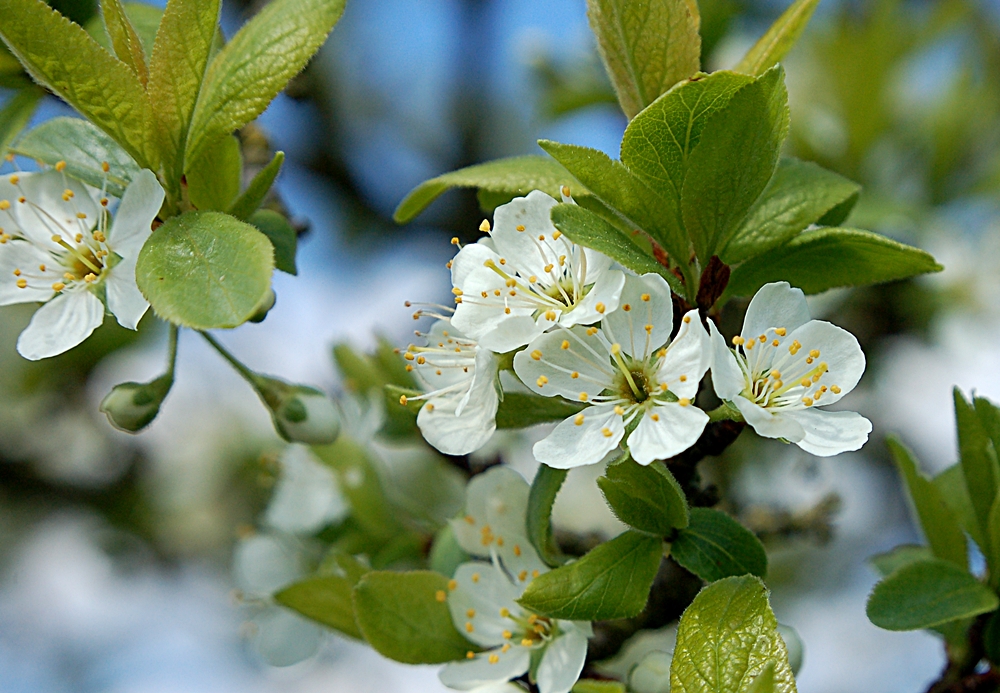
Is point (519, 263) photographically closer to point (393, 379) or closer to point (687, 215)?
point (687, 215)

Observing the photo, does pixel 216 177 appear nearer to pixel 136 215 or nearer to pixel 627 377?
pixel 136 215

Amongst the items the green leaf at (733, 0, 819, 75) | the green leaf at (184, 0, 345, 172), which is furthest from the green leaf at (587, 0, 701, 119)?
the green leaf at (184, 0, 345, 172)

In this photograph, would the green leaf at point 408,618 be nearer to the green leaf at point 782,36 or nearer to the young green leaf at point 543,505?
the young green leaf at point 543,505

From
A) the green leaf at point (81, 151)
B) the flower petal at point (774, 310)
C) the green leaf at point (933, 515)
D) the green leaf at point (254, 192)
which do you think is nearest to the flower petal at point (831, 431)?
the flower petal at point (774, 310)

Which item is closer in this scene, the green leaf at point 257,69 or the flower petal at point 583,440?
the flower petal at point 583,440

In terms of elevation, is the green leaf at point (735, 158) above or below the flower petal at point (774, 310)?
above

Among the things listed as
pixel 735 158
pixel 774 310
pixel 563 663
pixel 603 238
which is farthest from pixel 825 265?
pixel 563 663
